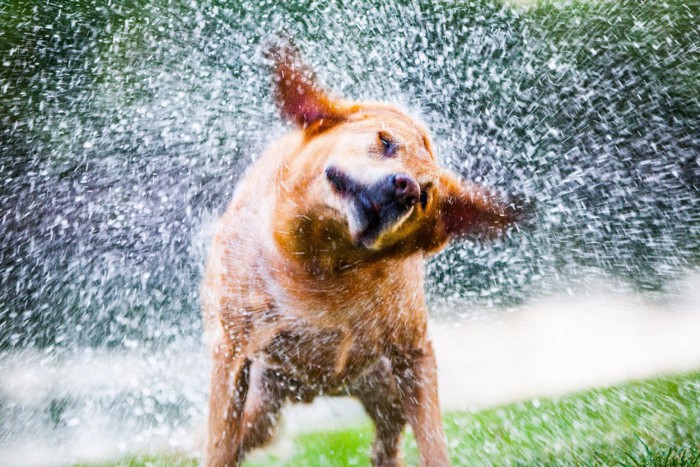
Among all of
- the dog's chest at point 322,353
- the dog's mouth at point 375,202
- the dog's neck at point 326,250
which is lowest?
the dog's chest at point 322,353

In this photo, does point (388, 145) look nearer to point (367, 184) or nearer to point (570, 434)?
point (367, 184)

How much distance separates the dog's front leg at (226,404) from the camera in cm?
250

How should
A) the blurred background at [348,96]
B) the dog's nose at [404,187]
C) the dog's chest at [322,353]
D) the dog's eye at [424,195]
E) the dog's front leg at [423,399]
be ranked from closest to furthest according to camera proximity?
the dog's nose at [404,187]
the dog's eye at [424,195]
the dog's front leg at [423,399]
the dog's chest at [322,353]
the blurred background at [348,96]

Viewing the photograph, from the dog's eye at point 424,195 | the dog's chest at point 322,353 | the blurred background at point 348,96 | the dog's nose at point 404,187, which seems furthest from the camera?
the blurred background at point 348,96

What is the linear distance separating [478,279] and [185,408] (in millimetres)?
2358

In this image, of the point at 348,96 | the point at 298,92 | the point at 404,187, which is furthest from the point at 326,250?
the point at 348,96

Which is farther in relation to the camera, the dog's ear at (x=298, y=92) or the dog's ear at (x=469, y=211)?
the dog's ear at (x=298, y=92)

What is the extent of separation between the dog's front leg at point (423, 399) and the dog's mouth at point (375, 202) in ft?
2.20

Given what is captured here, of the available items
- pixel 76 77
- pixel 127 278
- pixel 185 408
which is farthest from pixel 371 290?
pixel 76 77

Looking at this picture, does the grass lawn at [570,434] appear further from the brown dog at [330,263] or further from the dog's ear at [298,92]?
the dog's ear at [298,92]

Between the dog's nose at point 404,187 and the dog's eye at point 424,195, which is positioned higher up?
the dog's nose at point 404,187

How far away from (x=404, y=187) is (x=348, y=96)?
2.37m

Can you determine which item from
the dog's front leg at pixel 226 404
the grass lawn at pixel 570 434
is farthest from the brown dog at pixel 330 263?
the grass lawn at pixel 570 434

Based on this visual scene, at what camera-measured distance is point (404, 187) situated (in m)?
2.10
